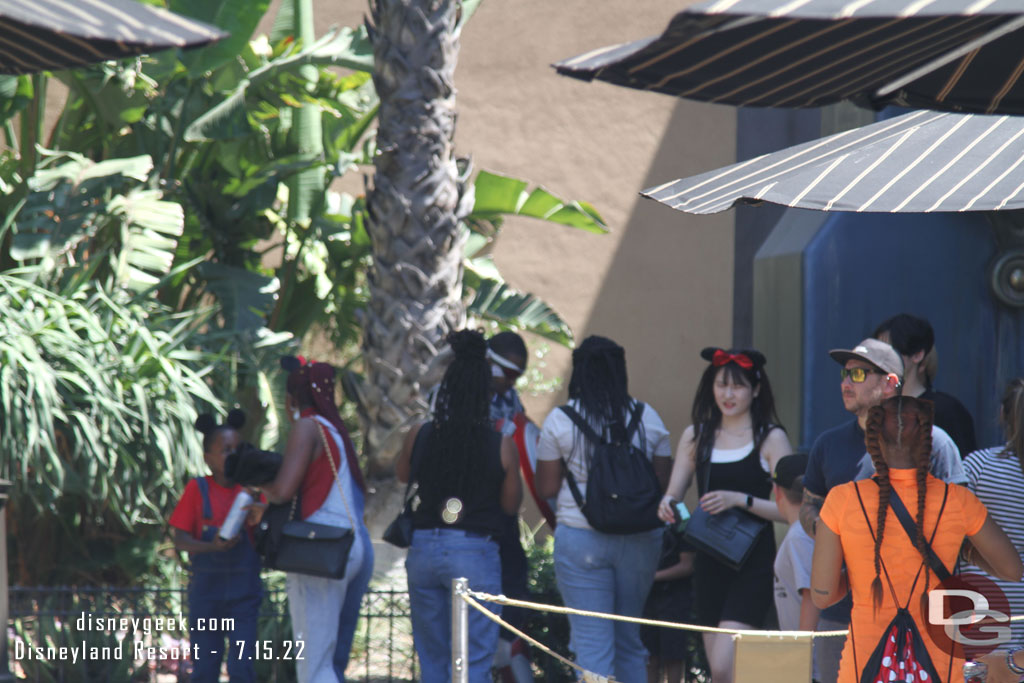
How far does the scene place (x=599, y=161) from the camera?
1200cm

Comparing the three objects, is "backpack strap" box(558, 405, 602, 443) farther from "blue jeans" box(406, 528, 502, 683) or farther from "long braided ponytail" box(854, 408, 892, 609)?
"long braided ponytail" box(854, 408, 892, 609)

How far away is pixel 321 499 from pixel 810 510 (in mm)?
2197

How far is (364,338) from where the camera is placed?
9.00 meters

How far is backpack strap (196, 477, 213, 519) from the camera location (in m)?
5.96

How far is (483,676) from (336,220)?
602 cm

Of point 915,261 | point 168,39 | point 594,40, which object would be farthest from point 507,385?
point 594,40

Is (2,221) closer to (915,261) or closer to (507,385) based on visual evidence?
(507,385)

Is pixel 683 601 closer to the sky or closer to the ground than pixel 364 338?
closer to the ground

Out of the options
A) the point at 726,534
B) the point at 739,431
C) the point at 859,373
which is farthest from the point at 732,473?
the point at 859,373

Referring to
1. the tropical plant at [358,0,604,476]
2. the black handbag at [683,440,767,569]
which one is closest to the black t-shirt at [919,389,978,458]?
the black handbag at [683,440,767,569]

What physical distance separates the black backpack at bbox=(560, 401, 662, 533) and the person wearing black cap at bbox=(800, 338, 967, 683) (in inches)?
33.6

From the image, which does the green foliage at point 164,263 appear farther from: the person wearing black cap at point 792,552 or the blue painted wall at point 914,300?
the person wearing black cap at point 792,552

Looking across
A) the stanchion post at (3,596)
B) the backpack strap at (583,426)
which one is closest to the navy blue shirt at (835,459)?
the backpack strap at (583,426)

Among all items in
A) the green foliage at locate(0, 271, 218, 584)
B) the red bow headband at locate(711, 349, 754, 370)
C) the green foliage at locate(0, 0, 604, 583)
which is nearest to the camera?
the red bow headband at locate(711, 349, 754, 370)
